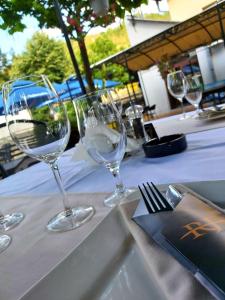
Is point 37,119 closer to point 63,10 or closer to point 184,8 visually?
point 63,10

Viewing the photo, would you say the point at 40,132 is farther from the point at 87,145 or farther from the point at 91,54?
the point at 91,54

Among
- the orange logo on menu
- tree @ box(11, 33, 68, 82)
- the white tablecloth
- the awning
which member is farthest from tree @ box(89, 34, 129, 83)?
the orange logo on menu

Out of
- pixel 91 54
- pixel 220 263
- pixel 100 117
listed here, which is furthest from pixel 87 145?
pixel 91 54

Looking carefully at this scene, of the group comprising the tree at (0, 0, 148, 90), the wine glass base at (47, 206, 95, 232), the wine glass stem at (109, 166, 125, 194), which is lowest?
the wine glass base at (47, 206, 95, 232)

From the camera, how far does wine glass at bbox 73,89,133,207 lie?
0.46 m

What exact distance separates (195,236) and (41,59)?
1611cm

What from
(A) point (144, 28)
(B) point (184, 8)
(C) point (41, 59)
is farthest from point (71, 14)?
(C) point (41, 59)

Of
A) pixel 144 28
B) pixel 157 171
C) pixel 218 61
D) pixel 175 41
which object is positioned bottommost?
pixel 157 171

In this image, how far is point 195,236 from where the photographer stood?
257 millimetres

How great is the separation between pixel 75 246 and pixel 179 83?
940 mm

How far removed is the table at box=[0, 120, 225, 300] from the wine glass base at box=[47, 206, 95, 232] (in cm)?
1

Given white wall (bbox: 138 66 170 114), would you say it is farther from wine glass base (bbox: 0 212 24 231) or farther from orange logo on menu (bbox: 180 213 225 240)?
orange logo on menu (bbox: 180 213 225 240)

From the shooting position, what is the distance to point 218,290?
0.20m

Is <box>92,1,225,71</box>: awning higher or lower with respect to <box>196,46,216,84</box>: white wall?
higher
